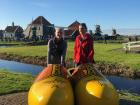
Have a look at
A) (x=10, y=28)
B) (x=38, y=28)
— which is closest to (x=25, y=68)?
(x=38, y=28)

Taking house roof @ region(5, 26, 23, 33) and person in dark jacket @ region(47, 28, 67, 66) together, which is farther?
house roof @ region(5, 26, 23, 33)

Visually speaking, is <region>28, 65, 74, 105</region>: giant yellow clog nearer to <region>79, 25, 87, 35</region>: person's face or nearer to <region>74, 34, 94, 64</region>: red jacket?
<region>74, 34, 94, 64</region>: red jacket

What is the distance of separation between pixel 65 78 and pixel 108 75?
14.1 metres

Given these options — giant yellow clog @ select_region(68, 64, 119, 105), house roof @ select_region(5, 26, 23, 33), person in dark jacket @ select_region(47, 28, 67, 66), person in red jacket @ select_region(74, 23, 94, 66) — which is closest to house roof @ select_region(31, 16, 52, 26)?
house roof @ select_region(5, 26, 23, 33)

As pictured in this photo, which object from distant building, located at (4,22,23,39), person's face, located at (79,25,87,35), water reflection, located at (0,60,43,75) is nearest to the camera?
person's face, located at (79,25,87,35)

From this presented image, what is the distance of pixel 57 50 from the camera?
12055mm

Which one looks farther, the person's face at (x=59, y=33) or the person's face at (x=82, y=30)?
the person's face at (x=82, y=30)

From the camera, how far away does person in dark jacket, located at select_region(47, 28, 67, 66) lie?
11883 mm

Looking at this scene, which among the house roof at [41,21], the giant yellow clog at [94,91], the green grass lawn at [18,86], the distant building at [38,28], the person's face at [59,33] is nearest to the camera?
the giant yellow clog at [94,91]

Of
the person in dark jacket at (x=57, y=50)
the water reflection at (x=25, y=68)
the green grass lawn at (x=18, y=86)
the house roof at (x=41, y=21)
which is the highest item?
the house roof at (x=41, y=21)

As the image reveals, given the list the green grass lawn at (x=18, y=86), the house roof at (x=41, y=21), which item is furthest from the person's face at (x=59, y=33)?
the house roof at (x=41, y=21)

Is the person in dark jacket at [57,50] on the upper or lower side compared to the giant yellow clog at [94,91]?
upper

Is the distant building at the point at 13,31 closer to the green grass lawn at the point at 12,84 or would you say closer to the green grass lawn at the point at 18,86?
the green grass lawn at the point at 12,84

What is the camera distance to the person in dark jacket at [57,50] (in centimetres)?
1188
